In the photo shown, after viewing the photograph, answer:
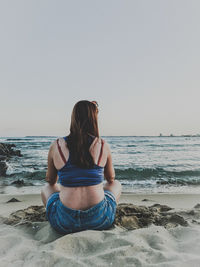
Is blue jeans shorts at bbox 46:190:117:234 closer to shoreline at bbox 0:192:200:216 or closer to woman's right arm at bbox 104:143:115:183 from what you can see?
woman's right arm at bbox 104:143:115:183

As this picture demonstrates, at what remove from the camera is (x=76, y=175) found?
99.2 inches

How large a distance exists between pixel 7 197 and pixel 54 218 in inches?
125

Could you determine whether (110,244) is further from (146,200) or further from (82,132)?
(146,200)

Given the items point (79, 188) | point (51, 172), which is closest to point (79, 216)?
point (79, 188)

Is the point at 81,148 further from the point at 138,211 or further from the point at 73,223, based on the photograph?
the point at 138,211

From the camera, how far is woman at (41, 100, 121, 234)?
2523mm

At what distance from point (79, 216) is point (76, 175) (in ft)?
1.49

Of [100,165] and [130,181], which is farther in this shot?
[130,181]

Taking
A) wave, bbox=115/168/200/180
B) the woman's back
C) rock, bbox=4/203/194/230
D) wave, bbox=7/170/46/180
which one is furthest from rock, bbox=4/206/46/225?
wave, bbox=115/168/200/180

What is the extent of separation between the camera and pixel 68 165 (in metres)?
2.52

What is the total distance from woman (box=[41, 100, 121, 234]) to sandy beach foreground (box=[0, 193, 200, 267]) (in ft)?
0.49

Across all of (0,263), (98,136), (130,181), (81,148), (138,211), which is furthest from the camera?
(130,181)

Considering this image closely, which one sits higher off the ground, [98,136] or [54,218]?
[98,136]

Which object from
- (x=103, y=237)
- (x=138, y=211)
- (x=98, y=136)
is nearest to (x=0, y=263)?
Result: (x=103, y=237)
